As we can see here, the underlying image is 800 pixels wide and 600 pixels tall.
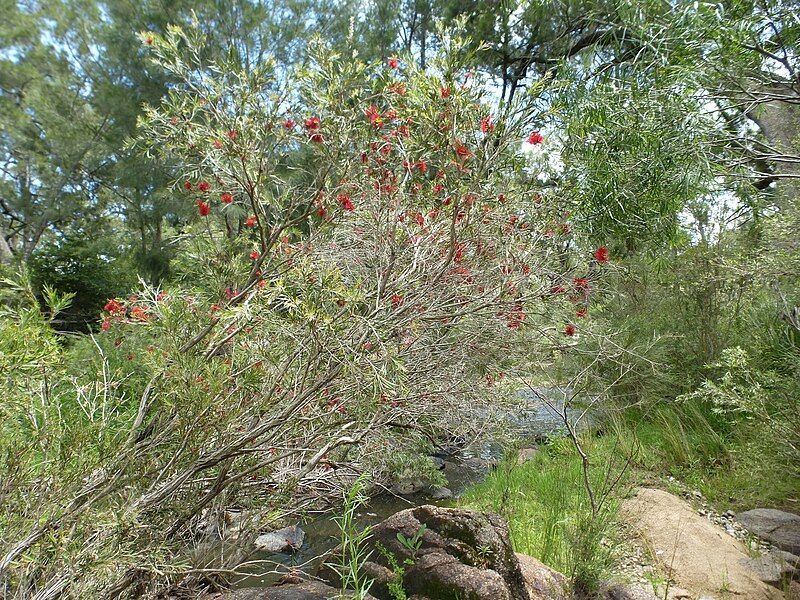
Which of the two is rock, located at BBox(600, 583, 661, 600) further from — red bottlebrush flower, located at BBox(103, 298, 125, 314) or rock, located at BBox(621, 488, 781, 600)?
red bottlebrush flower, located at BBox(103, 298, 125, 314)

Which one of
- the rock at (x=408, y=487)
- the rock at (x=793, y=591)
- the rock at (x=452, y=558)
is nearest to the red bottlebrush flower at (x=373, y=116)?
the rock at (x=452, y=558)

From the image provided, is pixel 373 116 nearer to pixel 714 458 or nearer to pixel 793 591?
pixel 793 591

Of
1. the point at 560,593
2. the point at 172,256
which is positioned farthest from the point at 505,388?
the point at 172,256

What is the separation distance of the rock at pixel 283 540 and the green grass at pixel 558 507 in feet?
6.10

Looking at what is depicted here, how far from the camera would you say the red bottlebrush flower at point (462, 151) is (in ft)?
8.96

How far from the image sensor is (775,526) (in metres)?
4.09

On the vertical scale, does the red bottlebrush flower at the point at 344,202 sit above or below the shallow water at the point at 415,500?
above

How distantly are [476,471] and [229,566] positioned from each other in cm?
449

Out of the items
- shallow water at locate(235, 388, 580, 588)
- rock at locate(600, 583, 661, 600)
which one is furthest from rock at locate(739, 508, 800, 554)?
rock at locate(600, 583, 661, 600)

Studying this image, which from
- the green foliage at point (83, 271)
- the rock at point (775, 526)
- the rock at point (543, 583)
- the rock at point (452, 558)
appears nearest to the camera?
the rock at point (452, 558)

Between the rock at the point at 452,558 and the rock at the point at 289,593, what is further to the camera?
the rock at the point at 289,593

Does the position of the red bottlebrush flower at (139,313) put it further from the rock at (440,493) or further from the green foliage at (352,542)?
the rock at (440,493)

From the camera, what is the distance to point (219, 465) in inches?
107

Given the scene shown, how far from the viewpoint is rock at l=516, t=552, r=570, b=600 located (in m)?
2.68
